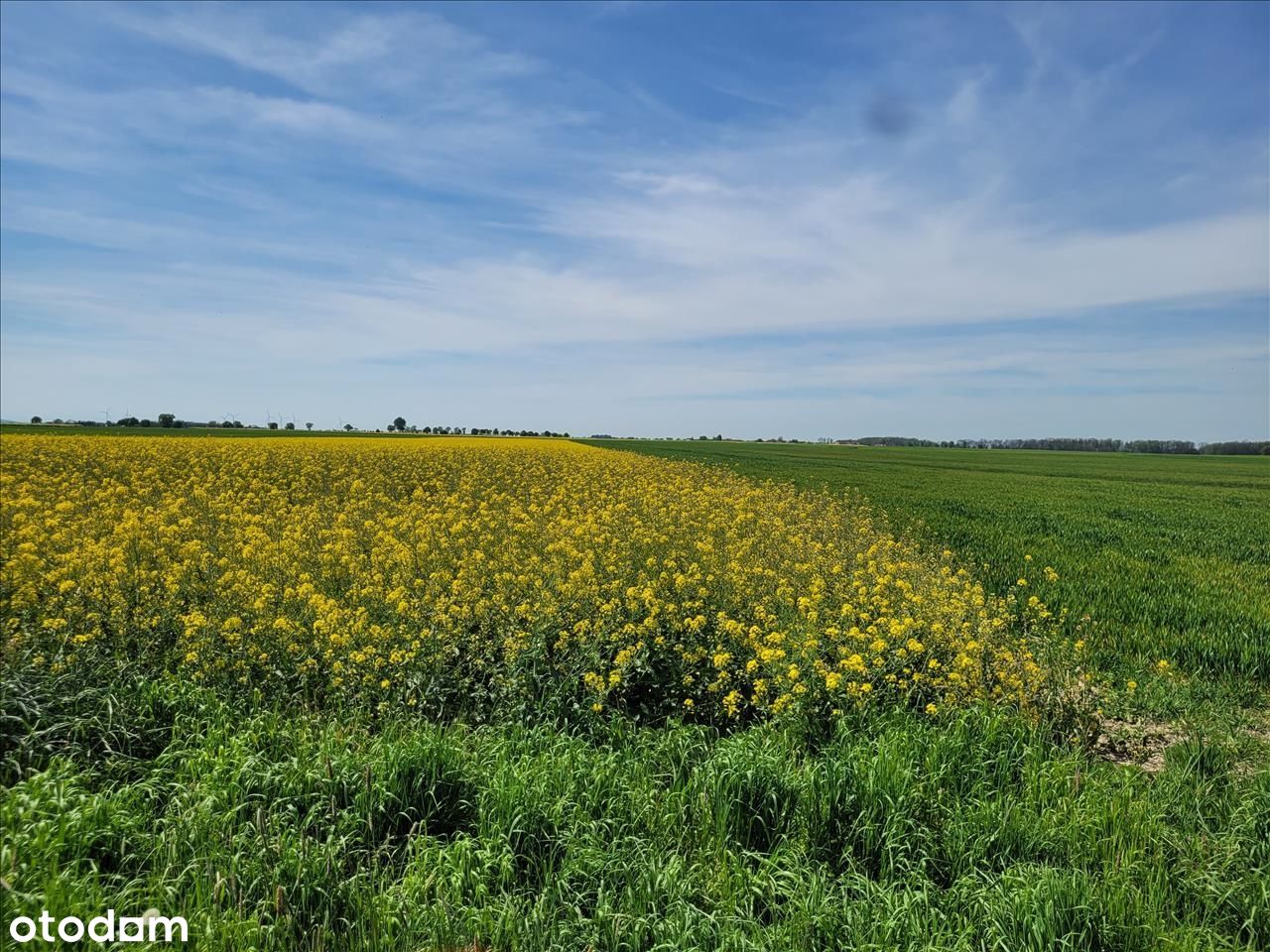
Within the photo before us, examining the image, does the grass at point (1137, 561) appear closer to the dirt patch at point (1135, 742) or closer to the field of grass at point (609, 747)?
the field of grass at point (609, 747)

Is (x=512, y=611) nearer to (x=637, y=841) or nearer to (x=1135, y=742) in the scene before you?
(x=637, y=841)

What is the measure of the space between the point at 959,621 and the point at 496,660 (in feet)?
14.9

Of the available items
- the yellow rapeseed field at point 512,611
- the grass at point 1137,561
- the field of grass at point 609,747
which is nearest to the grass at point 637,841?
the field of grass at point 609,747

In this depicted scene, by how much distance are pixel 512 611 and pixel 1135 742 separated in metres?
5.72

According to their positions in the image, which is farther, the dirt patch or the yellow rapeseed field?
the yellow rapeseed field

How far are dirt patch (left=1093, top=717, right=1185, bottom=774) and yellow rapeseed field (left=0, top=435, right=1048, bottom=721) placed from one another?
67cm

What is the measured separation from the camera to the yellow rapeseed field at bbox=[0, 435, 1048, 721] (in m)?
5.53

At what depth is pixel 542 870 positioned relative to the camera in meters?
3.48

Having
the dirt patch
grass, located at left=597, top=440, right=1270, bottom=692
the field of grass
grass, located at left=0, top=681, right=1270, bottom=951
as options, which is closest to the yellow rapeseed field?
the field of grass

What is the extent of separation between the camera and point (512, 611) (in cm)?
666

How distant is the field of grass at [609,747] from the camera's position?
314 centimetres

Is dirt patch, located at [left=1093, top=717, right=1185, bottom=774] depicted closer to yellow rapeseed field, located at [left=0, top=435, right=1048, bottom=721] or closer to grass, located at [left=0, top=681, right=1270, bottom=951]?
grass, located at [left=0, top=681, right=1270, bottom=951]

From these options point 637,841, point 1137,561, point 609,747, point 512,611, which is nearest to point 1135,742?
point 609,747

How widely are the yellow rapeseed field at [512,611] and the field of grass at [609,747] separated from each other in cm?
5
